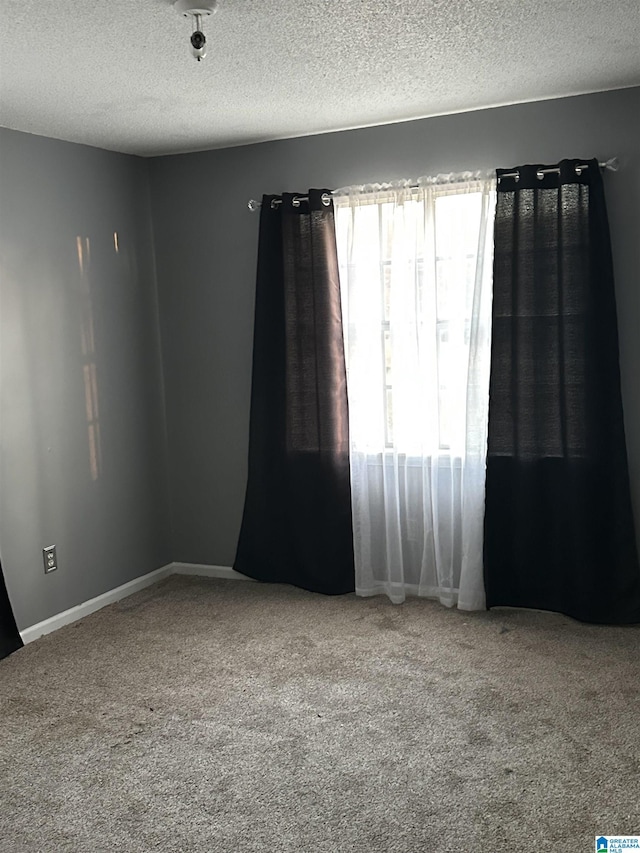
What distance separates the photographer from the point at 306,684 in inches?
135

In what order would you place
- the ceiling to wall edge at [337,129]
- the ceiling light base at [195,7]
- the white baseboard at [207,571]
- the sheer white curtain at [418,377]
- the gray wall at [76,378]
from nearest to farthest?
the ceiling light base at [195,7] < the ceiling to wall edge at [337,129] < the gray wall at [76,378] < the sheer white curtain at [418,377] < the white baseboard at [207,571]

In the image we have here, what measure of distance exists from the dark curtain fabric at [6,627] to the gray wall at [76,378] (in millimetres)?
98

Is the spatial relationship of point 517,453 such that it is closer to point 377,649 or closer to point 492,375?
point 492,375

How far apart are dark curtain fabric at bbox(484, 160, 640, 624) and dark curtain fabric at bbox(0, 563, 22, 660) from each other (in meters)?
2.30

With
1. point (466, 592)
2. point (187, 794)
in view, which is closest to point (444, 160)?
point (466, 592)

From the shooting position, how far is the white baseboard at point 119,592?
4.11m

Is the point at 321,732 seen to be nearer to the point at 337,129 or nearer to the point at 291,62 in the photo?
the point at 291,62

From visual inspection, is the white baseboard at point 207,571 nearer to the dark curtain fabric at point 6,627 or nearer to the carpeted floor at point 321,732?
the carpeted floor at point 321,732

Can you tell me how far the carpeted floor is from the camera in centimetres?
246

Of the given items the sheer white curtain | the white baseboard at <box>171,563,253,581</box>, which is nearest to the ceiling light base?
the sheer white curtain

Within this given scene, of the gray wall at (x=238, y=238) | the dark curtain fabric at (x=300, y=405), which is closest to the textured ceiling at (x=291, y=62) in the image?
the gray wall at (x=238, y=238)

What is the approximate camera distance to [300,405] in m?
4.47

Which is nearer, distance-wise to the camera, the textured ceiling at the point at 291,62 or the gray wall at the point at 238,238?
the textured ceiling at the point at 291,62

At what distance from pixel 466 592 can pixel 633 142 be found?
7.19 ft
